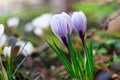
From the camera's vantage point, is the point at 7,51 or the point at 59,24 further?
the point at 7,51

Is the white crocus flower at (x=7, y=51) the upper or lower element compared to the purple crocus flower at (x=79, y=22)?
lower

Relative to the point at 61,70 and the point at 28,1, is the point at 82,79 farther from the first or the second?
the point at 28,1

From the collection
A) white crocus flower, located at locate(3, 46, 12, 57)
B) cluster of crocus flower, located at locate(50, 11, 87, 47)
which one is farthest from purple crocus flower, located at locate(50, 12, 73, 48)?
Answer: white crocus flower, located at locate(3, 46, 12, 57)

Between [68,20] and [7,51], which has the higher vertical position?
[68,20]

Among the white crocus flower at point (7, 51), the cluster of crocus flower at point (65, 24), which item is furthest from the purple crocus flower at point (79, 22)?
the white crocus flower at point (7, 51)

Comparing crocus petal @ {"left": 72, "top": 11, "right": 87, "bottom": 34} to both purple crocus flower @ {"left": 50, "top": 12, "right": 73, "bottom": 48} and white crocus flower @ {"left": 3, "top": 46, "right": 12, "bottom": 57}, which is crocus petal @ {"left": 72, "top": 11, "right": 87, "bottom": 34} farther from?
white crocus flower @ {"left": 3, "top": 46, "right": 12, "bottom": 57}

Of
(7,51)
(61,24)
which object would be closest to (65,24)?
(61,24)

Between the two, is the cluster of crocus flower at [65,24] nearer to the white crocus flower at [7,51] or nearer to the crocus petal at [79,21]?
the crocus petal at [79,21]

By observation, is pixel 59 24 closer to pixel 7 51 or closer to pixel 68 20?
Answer: pixel 68 20
